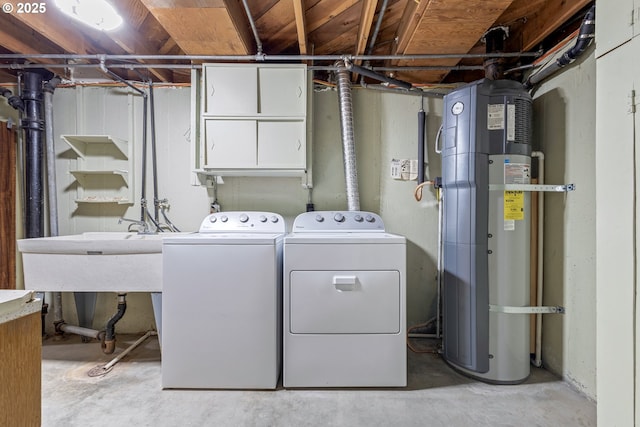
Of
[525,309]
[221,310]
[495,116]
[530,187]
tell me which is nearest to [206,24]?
[221,310]

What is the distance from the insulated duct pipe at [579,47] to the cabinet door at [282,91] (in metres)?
1.50

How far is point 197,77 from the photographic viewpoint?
2.18 metres

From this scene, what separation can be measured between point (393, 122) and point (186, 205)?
5.93 feet

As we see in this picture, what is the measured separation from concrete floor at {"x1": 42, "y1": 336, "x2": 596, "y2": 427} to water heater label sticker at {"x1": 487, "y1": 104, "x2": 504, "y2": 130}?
4.97 ft

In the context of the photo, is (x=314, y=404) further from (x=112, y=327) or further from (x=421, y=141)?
(x=421, y=141)

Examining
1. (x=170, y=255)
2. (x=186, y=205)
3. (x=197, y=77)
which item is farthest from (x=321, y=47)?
(x=170, y=255)

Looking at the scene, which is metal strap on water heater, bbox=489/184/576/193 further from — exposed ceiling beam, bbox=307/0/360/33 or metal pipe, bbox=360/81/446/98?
exposed ceiling beam, bbox=307/0/360/33

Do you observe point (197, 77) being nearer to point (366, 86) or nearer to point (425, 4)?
point (366, 86)

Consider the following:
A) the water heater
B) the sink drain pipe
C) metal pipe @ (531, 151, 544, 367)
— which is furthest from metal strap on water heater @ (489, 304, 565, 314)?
the sink drain pipe

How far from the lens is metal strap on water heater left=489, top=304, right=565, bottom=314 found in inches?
69.8

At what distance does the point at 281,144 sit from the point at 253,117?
0.87 ft

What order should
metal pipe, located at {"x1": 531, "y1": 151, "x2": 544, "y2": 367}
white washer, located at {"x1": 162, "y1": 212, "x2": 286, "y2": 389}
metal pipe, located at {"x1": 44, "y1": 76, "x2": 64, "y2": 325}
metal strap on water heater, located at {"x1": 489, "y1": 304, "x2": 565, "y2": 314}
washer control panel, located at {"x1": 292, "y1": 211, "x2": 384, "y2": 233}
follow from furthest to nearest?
1. metal pipe, located at {"x1": 44, "y1": 76, "x2": 64, "y2": 325}
2. washer control panel, located at {"x1": 292, "y1": 211, "x2": 384, "y2": 233}
3. metal pipe, located at {"x1": 531, "y1": 151, "x2": 544, "y2": 367}
4. metal strap on water heater, located at {"x1": 489, "y1": 304, "x2": 565, "y2": 314}
5. white washer, located at {"x1": 162, "y1": 212, "x2": 286, "y2": 389}

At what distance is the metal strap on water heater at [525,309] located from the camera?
5.82 feet

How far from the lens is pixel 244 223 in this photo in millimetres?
2191
